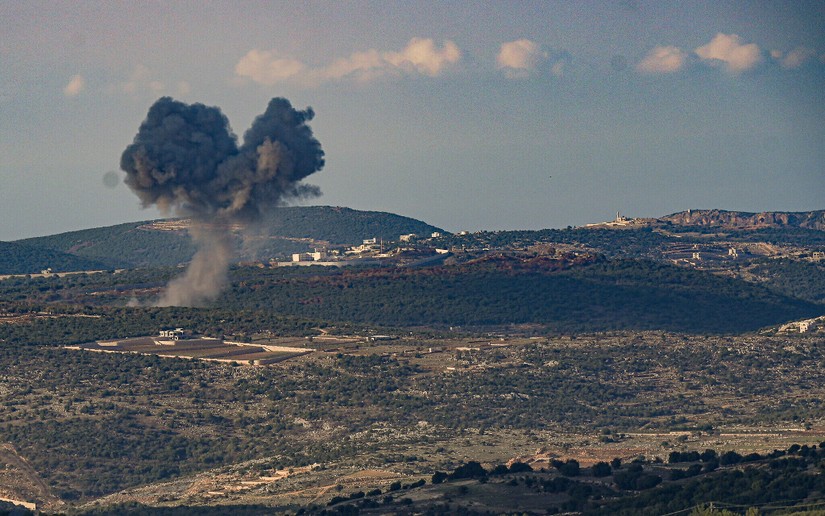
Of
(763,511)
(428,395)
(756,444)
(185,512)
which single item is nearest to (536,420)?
(428,395)

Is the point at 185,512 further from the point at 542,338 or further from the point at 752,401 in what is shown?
the point at 542,338

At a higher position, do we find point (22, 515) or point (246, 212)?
point (246, 212)

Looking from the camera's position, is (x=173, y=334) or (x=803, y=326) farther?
(x=803, y=326)

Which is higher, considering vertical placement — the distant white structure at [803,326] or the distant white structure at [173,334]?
the distant white structure at [173,334]

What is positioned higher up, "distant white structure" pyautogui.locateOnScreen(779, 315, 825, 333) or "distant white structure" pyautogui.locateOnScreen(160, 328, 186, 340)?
"distant white structure" pyautogui.locateOnScreen(160, 328, 186, 340)

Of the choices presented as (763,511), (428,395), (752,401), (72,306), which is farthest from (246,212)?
(763,511)

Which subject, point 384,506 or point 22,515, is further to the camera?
point 22,515

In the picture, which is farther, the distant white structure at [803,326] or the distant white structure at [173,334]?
the distant white structure at [803,326]

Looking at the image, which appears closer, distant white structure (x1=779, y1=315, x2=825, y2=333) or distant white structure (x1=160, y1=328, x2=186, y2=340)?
distant white structure (x1=160, y1=328, x2=186, y2=340)

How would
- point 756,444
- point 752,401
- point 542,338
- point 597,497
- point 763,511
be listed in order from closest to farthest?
point 763,511 → point 597,497 → point 756,444 → point 752,401 → point 542,338

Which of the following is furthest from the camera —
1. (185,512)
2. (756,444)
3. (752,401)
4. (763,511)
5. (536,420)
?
(752,401)

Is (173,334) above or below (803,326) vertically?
above
